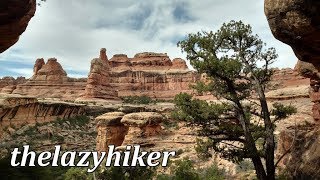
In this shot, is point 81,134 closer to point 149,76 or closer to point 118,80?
point 118,80

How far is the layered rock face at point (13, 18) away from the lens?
11672mm

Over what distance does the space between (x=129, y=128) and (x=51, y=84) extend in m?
84.9

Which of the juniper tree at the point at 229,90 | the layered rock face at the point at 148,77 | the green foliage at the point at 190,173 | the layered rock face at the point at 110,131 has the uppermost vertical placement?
the layered rock face at the point at 148,77

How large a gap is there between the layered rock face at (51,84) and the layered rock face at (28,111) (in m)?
44.6

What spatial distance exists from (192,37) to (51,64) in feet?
359

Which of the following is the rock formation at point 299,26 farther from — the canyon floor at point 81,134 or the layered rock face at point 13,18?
the canyon floor at point 81,134

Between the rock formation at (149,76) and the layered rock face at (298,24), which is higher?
the rock formation at (149,76)

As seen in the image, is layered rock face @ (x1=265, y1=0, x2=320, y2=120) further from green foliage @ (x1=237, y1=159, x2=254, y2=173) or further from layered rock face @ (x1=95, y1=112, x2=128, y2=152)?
layered rock face @ (x1=95, y1=112, x2=128, y2=152)

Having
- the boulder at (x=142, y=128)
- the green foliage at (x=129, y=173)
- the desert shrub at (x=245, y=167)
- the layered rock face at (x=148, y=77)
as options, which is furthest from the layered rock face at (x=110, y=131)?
the layered rock face at (x=148, y=77)

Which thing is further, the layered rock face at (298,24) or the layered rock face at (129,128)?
the layered rock face at (129,128)

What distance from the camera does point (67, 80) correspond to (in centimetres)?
12200

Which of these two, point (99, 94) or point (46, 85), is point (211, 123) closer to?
point (99, 94)

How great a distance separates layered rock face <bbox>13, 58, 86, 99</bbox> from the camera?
11338 centimetres

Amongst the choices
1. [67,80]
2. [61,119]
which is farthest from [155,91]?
[61,119]
